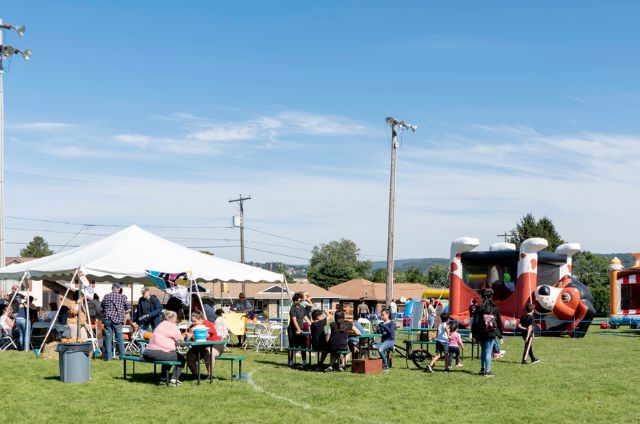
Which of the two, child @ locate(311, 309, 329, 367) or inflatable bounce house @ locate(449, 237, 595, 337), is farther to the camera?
inflatable bounce house @ locate(449, 237, 595, 337)

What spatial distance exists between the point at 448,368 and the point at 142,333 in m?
6.82

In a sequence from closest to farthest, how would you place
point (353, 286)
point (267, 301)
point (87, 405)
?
point (87, 405) → point (267, 301) → point (353, 286)

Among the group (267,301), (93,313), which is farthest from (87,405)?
(267,301)

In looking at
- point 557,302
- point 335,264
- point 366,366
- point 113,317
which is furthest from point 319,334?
point 335,264

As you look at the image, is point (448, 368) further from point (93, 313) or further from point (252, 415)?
point (93, 313)

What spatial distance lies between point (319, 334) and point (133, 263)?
5697 millimetres

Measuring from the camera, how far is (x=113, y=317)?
1580 cm

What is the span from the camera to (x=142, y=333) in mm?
17453

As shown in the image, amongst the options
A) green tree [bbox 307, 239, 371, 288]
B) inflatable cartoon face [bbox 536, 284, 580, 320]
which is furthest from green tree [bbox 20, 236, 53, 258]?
inflatable cartoon face [bbox 536, 284, 580, 320]

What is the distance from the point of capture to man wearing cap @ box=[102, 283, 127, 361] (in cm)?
1575

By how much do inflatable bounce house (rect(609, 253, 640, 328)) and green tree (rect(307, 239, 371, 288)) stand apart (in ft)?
218

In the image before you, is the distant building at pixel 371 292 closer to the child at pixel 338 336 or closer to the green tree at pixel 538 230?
the green tree at pixel 538 230

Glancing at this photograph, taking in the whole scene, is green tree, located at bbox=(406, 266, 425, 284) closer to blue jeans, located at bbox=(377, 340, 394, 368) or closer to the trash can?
blue jeans, located at bbox=(377, 340, 394, 368)

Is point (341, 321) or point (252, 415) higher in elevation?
point (341, 321)
